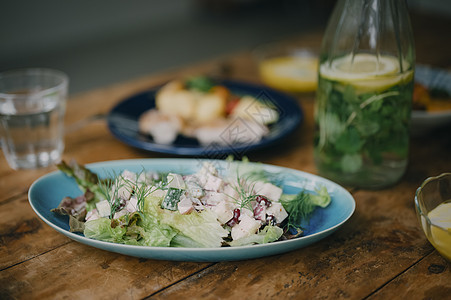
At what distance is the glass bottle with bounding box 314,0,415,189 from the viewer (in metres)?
1.10

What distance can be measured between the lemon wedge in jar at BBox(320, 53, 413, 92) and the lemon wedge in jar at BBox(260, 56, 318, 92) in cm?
66

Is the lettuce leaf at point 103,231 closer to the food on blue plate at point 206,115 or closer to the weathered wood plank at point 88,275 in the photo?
the weathered wood plank at point 88,275

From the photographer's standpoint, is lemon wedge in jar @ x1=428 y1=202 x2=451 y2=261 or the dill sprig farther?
the dill sprig

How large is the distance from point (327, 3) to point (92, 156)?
585cm

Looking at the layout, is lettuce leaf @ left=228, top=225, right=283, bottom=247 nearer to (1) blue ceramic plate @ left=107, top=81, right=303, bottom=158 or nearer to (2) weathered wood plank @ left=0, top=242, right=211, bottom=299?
(2) weathered wood plank @ left=0, top=242, right=211, bottom=299

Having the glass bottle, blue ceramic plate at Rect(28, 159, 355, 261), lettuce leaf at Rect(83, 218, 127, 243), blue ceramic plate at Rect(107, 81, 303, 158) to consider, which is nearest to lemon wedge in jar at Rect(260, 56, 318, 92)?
blue ceramic plate at Rect(107, 81, 303, 158)

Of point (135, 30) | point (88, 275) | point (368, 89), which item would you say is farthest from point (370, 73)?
point (135, 30)

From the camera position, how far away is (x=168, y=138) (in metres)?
1.46

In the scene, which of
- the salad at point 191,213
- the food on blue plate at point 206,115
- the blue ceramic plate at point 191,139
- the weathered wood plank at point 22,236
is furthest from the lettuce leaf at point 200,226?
the food on blue plate at point 206,115

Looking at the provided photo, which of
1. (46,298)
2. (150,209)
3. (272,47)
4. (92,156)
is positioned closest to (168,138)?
(92,156)

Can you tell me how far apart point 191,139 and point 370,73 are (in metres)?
0.62

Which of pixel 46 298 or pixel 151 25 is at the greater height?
pixel 46 298

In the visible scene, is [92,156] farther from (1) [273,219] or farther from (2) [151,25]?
(2) [151,25]

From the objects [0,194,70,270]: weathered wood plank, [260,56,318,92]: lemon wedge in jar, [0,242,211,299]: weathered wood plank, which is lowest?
[0,194,70,270]: weathered wood plank
